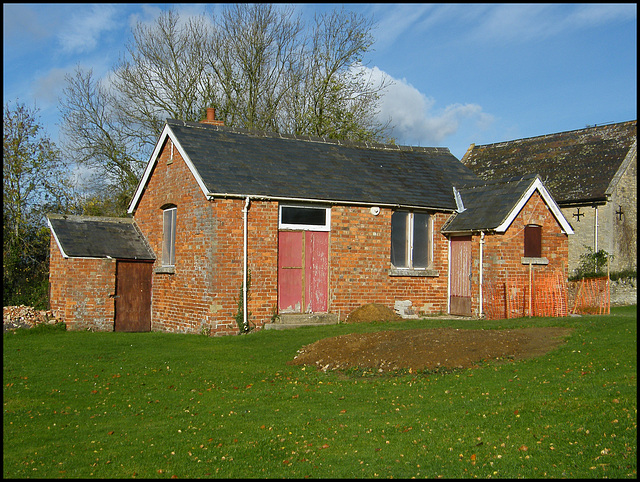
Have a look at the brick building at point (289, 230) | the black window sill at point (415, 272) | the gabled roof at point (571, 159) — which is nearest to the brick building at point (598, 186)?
the gabled roof at point (571, 159)

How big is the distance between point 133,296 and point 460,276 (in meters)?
10.5

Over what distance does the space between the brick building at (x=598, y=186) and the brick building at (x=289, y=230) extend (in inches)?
337

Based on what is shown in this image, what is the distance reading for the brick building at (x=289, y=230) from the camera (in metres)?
18.5

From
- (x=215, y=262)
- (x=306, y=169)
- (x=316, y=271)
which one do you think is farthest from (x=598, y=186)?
(x=215, y=262)

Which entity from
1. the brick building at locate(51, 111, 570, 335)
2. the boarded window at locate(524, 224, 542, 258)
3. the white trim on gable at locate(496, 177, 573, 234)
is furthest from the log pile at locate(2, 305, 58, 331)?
the boarded window at locate(524, 224, 542, 258)

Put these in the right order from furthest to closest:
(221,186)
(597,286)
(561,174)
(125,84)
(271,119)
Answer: (271,119) → (125,84) → (561,174) → (597,286) → (221,186)

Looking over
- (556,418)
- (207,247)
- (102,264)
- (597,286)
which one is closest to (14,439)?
(556,418)

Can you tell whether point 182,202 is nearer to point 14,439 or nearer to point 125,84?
point 14,439

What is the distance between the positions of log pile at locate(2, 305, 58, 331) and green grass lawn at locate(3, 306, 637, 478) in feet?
19.4

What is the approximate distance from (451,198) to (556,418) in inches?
561

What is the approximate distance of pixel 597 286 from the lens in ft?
79.8

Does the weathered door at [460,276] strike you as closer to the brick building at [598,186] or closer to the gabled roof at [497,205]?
the gabled roof at [497,205]

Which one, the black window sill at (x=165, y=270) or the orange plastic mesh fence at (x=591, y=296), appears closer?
the black window sill at (x=165, y=270)

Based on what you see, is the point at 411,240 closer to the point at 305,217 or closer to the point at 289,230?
the point at 305,217
